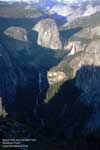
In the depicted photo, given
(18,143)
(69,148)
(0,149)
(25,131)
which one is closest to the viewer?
(0,149)

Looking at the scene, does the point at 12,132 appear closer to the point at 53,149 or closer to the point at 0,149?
the point at 53,149

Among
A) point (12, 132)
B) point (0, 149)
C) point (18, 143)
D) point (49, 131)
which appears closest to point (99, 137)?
point (49, 131)

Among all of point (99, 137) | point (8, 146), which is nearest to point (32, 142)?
point (8, 146)

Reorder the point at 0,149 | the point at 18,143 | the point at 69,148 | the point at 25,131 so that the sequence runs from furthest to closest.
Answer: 1. the point at 69,148
2. the point at 25,131
3. the point at 18,143
4. the point at 0,149

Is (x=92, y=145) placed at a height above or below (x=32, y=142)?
below

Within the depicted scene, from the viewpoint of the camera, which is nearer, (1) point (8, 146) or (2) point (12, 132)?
(1) point (8, 146)

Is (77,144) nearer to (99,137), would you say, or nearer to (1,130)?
(99,137)

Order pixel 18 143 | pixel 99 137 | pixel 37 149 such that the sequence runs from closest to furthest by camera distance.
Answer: pixel 18 143 < pixel 37 149 < pixel 99 137

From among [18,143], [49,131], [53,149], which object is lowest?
[49,131]

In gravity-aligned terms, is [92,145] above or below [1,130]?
below
